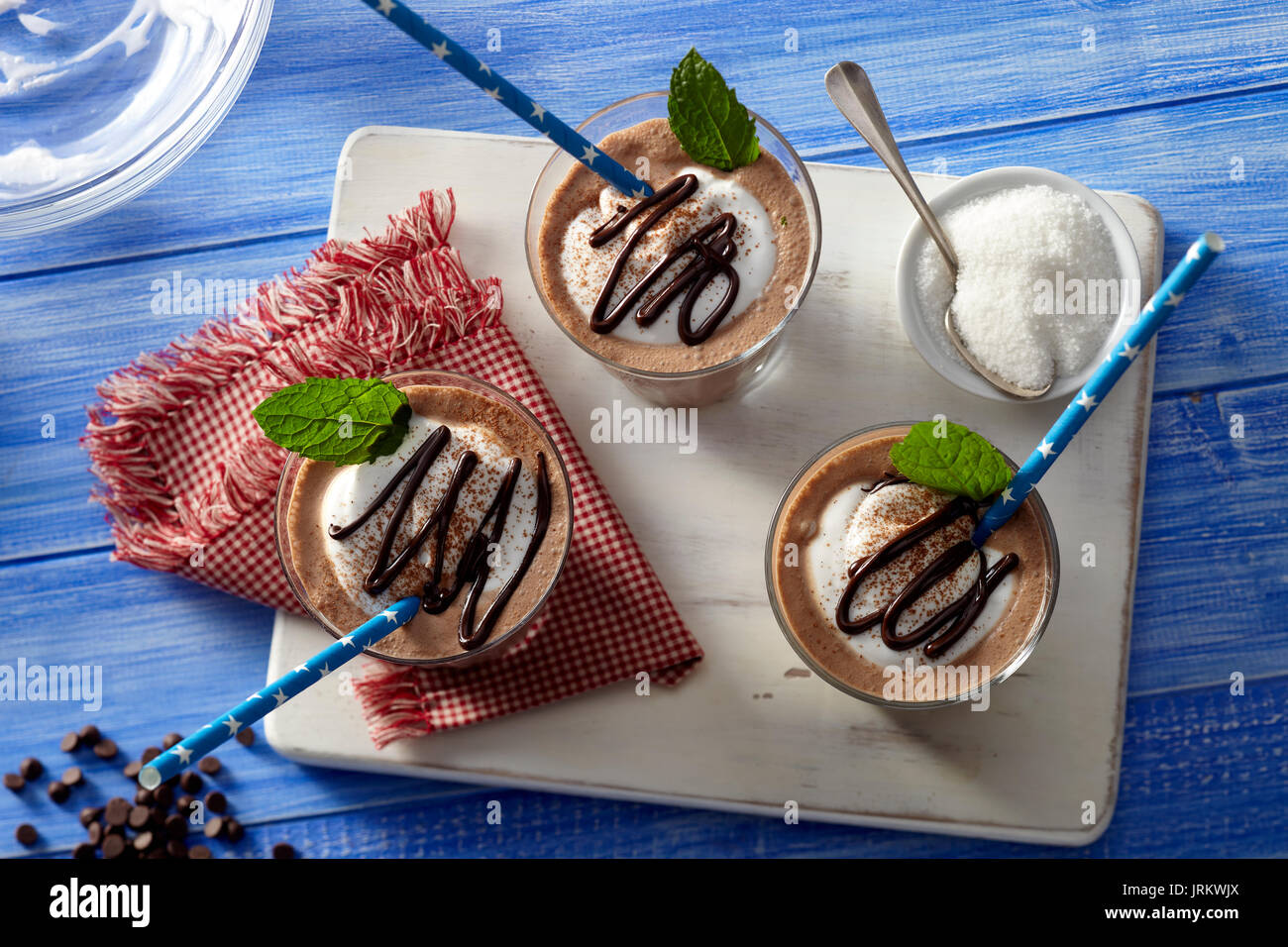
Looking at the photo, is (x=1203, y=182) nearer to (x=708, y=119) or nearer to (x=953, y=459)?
(x=953, y=459)

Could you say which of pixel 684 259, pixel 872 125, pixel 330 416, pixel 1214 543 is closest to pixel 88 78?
pixel 330 416

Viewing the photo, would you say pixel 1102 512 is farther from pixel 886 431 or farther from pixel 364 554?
pixel 364 554

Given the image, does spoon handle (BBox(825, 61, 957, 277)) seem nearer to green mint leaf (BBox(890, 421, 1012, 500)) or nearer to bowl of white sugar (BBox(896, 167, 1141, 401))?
bowl of white sugar (BBox(896, 167, 1141, 401))

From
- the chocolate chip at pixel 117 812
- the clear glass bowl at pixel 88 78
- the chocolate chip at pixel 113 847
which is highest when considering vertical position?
the clear glass bowl at pixel 88 78

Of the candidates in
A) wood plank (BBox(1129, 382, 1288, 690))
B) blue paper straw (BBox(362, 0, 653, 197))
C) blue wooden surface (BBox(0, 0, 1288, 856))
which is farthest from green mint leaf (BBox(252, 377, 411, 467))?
wood plank (BBox(1129, 382, 1288, 690))

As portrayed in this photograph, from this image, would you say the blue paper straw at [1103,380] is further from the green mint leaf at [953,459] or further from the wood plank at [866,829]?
the wood plank at [866,829]

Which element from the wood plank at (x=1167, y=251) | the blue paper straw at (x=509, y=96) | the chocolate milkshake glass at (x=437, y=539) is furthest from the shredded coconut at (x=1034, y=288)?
the chocolate milkshake glass at (x=437, y=539)
